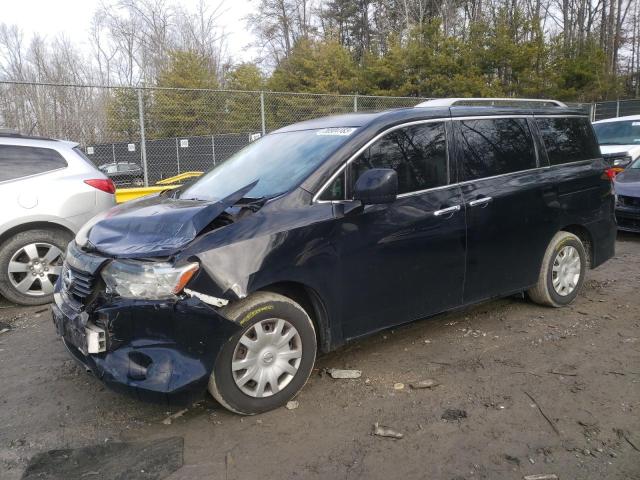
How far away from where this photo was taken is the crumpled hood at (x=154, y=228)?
9.16 feet

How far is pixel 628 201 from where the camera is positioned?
7633mm

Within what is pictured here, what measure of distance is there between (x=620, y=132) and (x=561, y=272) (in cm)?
751

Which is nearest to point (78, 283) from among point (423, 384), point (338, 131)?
point (338, 131)

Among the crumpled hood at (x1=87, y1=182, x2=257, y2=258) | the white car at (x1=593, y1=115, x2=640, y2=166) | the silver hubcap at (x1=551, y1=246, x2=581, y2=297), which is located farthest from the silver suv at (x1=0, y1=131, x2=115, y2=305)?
the white car at (x1=593, y1=115, x2=640, y2=166)

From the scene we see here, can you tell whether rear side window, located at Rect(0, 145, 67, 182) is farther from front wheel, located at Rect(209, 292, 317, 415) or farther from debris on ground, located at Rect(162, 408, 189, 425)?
front wheel, located at Rect(209, 292, 317, 415)

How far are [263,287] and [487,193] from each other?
202cm

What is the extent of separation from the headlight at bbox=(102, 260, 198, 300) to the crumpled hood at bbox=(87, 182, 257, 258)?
80 millimetres

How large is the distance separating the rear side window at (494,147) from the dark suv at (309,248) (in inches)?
0.5

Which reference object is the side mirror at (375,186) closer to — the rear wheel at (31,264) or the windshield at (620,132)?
the rear wheel at (31,264)

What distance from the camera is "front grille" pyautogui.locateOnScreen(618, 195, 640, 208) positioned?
296 inches

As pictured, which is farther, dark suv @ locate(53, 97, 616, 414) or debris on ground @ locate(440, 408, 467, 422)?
debris on ground @ locate(440, 408, 467, 422)

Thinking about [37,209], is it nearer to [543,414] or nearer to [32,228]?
[32,228]

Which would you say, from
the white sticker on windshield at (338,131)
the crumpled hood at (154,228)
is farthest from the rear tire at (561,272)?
the crumpled hood at (154,228)

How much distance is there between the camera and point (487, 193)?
156 inches
